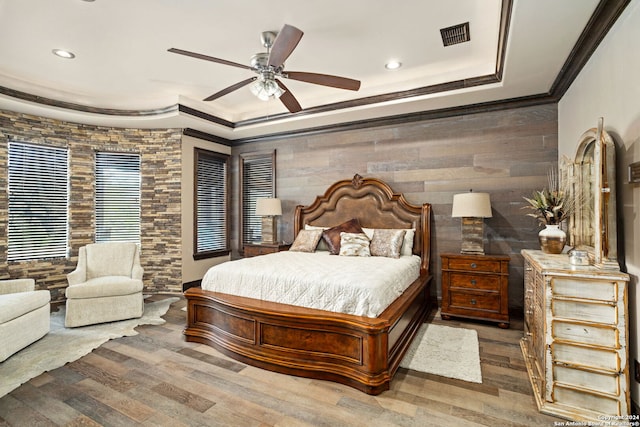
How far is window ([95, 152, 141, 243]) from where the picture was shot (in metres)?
5.22

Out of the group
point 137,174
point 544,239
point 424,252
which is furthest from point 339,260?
point 137,174

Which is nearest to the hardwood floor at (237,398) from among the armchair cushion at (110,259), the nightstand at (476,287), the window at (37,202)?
the nightstand at (476,287)

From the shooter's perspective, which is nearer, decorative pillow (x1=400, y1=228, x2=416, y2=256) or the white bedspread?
the white bedspread

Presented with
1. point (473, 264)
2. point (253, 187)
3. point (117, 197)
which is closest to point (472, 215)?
point (473, 264)

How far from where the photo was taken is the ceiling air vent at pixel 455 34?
2.94 metres

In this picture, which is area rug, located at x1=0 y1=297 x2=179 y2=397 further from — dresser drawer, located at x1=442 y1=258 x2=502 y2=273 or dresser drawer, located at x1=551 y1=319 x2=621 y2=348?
dresser drawer, located at x1=551 y1=319 x2=621 y2=348

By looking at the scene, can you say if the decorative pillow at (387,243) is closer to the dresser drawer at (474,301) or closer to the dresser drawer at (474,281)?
the dresser drawer at (474,281)

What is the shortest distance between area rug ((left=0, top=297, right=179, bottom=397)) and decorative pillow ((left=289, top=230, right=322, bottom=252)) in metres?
2.01

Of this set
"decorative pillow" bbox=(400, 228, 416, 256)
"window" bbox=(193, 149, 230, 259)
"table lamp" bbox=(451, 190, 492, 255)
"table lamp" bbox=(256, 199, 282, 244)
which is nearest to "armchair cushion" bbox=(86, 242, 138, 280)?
"window" bbox=(193, 149, 230, 259)

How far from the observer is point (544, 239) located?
112 inches

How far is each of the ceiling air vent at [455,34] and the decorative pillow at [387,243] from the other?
7.57 ft

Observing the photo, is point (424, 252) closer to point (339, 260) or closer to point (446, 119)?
point (339, 260)

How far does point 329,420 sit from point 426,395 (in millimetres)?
776

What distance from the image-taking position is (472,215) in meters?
3.79
